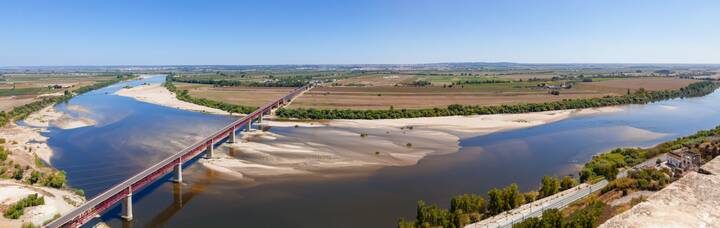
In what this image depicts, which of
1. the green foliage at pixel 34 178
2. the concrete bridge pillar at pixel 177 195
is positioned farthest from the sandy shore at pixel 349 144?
the green foliage at pixel 34 178

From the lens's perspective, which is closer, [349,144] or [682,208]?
[682,208]

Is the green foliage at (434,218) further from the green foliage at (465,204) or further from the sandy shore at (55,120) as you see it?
the sandy shore at (55,120)

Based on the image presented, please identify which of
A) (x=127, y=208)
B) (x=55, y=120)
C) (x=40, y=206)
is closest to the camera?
(x=40, y=206)

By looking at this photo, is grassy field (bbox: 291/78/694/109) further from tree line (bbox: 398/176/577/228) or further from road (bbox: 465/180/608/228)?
tree line (bbox: 398/176/577/228)

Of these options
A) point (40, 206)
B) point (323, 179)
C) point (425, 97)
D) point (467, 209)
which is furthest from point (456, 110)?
point (40, 206)

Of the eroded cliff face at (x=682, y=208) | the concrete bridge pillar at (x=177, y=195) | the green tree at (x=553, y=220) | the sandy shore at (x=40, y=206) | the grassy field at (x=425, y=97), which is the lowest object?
the concrete bridge pillar at (x=177, y=195)

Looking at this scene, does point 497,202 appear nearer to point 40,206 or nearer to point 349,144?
point 349,144

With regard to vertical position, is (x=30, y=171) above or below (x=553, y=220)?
below
